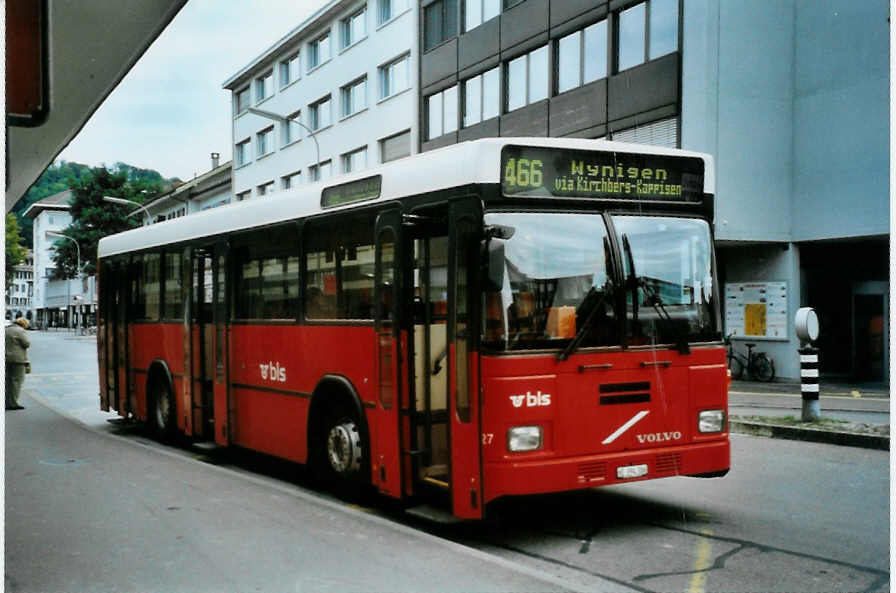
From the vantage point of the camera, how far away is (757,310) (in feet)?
71.7

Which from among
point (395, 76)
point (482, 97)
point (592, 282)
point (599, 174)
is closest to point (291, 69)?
point (395, 76)

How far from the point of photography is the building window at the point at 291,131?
42.9m

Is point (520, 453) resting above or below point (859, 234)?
below

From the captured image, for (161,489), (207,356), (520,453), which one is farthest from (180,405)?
(520,453)

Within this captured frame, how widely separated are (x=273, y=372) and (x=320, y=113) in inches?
1327

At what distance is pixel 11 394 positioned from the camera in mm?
16484

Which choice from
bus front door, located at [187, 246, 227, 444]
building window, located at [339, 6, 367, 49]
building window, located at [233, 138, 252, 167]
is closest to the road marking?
bus front door, located at [187, 246, 227, 444]

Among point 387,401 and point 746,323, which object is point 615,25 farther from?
point 387,401

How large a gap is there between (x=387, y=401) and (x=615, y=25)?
61.8ft

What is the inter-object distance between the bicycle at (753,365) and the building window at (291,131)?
86.8 feet

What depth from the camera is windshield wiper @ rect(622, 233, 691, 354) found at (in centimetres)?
660

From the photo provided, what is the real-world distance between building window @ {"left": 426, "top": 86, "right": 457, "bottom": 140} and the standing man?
18.2 meters

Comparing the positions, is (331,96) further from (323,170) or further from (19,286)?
(19,286)

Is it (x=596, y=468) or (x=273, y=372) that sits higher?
(x=273, y=372)
